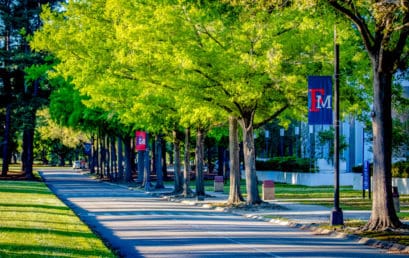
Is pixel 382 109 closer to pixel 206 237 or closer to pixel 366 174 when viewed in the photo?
pixel 206 237

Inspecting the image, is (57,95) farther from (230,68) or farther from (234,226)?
(234,226)

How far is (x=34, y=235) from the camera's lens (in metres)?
19.4

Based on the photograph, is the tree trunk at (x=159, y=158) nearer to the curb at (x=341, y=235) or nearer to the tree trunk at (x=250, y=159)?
the tree trunk at (x=250, y=159)

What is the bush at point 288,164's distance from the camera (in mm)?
67688

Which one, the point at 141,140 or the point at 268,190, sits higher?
the point at 141,140

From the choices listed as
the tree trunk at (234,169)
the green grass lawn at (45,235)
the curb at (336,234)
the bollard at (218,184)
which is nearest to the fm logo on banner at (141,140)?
the bollard at (218,184)

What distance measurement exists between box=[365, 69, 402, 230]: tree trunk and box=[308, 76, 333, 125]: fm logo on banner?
2.88m

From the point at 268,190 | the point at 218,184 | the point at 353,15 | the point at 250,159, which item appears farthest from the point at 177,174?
the point at 353,15

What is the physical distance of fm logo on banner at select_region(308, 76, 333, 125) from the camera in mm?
24969

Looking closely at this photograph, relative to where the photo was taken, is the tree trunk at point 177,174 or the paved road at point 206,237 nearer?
the paved road at point 206,237

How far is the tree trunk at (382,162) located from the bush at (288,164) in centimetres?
4459

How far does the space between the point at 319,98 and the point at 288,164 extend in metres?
45.9

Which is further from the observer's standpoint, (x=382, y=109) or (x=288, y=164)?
(x=288, y=164)

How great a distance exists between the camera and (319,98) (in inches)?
986
